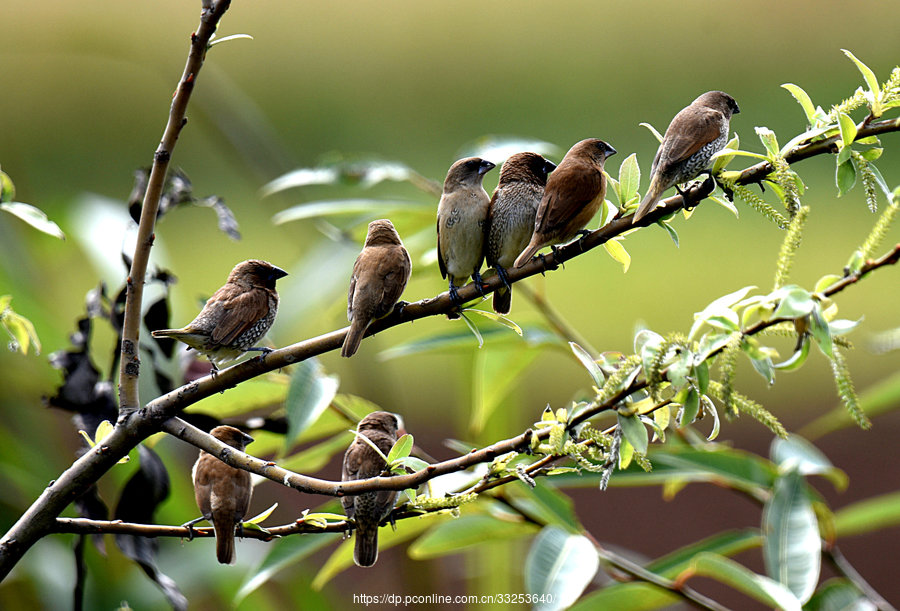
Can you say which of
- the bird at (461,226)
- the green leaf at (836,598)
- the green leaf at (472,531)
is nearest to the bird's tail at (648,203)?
the bird at (461,226)

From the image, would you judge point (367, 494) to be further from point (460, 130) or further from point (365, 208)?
point (460, 130)

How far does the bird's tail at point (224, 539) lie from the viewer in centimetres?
48

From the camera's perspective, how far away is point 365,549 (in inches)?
20.6

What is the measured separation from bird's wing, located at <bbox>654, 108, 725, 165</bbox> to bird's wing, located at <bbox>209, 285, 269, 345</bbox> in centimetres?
26

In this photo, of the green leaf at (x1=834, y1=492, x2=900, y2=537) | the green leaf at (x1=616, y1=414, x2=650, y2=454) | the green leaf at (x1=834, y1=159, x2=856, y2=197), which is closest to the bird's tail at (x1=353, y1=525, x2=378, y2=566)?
the green leaf at (x1=616, y1=414, x2=650, y2=454)

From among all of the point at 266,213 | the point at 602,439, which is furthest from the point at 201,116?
the point at 266,213

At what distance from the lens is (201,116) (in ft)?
3.99

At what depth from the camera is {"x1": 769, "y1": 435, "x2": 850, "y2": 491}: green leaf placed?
0.77 meters

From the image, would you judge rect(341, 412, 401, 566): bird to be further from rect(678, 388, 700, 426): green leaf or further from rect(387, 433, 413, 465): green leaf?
rect(678, 388, 700, 426): green leaf

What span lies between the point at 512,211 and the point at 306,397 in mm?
212

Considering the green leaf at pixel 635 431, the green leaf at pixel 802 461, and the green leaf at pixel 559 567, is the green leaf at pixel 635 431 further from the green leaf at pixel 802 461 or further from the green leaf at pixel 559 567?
the green leaf at pixel 802 461

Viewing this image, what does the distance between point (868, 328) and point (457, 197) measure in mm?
3182

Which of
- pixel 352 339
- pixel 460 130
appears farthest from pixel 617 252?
pixel 460 130

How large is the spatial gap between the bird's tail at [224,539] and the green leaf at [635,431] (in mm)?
260
